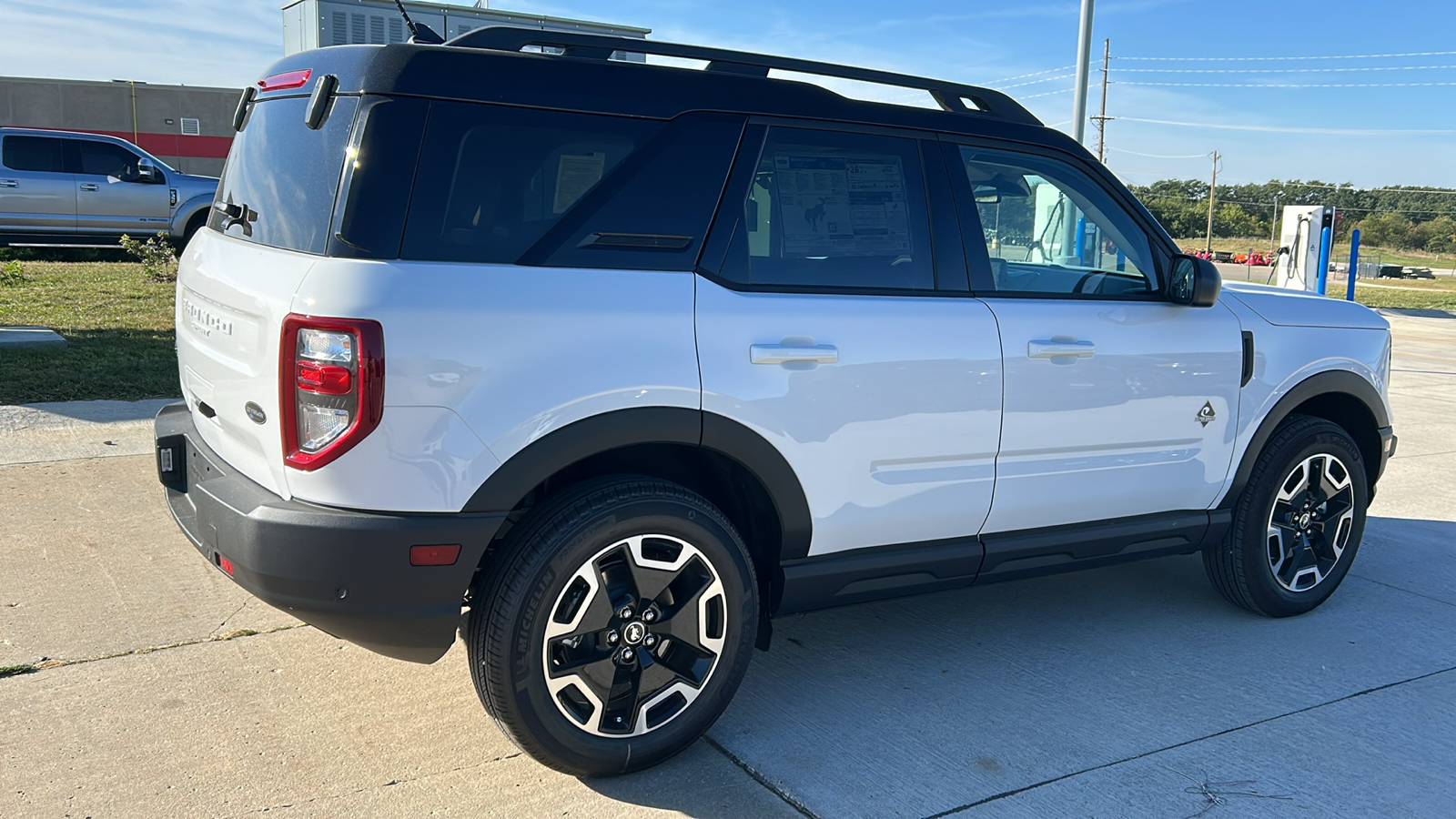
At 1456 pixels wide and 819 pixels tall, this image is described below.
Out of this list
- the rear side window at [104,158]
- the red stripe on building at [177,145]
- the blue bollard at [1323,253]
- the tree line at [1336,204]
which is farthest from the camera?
the tree line at [1336,204]

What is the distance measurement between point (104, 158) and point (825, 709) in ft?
54.1

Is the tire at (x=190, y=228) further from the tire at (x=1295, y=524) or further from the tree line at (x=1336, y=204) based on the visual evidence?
the tree line at (x=1336, y=204)

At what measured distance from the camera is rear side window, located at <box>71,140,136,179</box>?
16.3m

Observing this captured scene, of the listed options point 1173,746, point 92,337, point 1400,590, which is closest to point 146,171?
point 92,337

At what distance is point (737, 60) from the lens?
3.42m

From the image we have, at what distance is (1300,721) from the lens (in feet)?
11.9

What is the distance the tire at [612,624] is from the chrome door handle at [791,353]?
0.43 metres

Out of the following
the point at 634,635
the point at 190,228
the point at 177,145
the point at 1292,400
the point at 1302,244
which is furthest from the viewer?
the point at 177,145

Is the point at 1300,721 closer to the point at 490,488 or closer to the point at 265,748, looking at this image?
the point at 490,488

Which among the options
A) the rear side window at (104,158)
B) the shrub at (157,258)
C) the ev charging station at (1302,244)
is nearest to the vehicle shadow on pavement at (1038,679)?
the shrub at (157,258)

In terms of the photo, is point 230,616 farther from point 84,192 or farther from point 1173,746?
point 84,192

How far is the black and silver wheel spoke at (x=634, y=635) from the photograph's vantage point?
3.03 m

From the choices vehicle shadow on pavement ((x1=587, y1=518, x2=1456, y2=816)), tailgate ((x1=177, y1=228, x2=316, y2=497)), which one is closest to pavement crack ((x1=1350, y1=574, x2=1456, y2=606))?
vehicle shadow on pavement ((x1=587, y1=518, x2=1456, y2=816))

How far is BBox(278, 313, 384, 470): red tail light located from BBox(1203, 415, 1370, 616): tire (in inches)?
132
